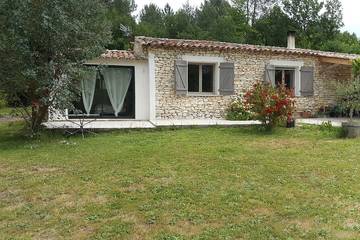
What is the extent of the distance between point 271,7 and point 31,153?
121 ft

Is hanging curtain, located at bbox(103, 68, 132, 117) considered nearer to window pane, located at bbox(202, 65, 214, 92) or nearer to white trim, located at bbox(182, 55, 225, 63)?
white trim, located at bbox(182, 55, 225, 63)

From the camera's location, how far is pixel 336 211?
5.58 meters

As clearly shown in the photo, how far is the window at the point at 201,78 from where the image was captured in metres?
16.5

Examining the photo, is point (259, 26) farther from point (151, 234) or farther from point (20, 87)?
point (151, 234)

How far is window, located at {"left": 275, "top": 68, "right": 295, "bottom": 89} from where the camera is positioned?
18.1 meters

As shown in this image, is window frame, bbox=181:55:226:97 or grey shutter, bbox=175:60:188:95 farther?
window frame, bbox=181:55:226:97

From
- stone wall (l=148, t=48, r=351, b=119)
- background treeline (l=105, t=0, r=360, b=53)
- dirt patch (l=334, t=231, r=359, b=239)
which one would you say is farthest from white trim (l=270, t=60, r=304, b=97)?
background treeline (l=105, t=0, r=360, b=53)

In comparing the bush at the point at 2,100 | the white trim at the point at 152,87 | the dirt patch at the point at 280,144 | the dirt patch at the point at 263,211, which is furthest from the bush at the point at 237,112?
the dirt patch at the point at 263,211

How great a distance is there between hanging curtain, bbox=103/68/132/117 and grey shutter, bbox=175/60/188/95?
1.85 meters

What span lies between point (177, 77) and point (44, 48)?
551cm

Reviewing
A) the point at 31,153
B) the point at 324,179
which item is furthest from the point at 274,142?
the point at 31,153

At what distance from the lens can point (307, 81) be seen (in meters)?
18.1

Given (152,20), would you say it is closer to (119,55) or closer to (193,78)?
(193,78)

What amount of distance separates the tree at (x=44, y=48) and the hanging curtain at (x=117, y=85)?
136 inches
